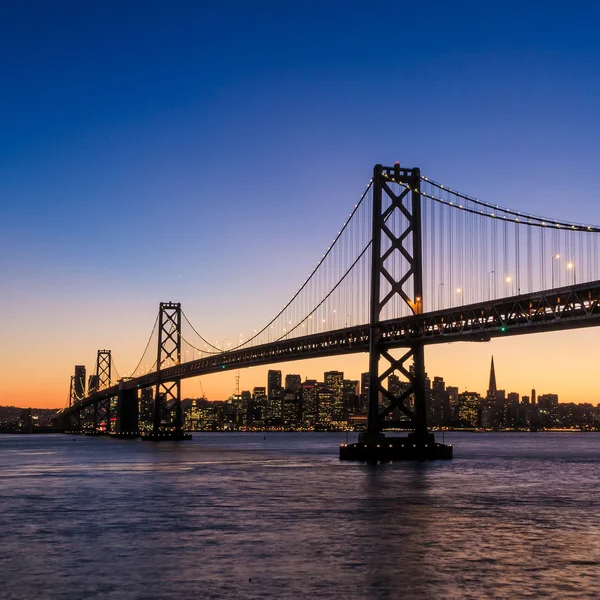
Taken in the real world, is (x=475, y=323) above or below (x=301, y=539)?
above

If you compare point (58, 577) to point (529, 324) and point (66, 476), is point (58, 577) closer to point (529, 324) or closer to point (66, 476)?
point (529, 324)

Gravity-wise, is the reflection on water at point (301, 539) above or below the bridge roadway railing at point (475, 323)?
below

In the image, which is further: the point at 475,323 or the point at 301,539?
the point at 475,323

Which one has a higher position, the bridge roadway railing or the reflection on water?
the bridge roadway railing

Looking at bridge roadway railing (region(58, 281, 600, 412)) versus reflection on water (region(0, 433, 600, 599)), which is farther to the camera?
bridge roadway railing (region(58, 281, 600, 412))

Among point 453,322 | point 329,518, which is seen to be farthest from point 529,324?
point 329,518
